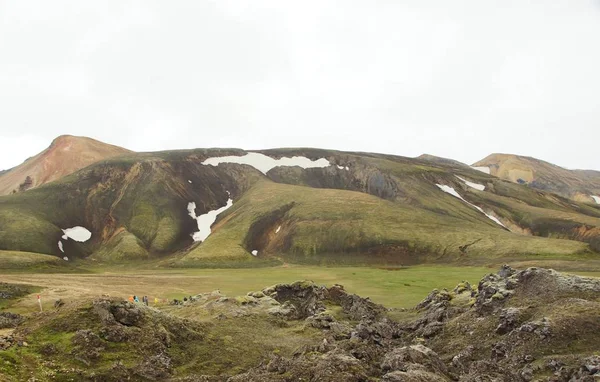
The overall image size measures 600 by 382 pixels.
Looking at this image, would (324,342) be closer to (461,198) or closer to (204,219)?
(204,219)

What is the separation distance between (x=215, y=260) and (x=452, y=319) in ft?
312

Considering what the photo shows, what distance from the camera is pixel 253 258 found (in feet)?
419

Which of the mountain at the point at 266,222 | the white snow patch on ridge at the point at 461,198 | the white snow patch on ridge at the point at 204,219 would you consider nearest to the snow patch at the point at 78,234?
the mountain at the point at 266,222

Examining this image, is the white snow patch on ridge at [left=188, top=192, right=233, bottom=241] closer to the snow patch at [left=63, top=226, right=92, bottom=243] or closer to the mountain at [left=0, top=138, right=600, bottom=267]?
the mountain at [left=0, top=138, right=600, bottom=267]

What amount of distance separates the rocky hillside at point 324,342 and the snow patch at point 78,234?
12188 centimetres

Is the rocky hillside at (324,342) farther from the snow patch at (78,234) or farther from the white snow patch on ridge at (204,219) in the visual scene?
the snow patch at (78,234)

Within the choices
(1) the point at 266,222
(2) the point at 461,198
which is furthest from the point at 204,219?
(2) the point at 461,198

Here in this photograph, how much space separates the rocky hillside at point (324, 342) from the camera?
22578 mm

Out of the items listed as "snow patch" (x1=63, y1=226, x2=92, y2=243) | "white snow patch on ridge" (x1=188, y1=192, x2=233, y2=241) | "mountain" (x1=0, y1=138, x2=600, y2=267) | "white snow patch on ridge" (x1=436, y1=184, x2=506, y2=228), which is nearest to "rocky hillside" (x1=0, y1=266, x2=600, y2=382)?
"mountain" (x1=0, y1=138, x2=600, y2=267)

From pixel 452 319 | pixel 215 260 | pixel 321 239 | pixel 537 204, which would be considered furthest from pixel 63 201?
pixel 537 204

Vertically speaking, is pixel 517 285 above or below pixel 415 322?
above

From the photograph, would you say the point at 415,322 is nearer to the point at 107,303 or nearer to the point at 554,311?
the point at 554,311

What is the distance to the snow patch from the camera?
142 metres

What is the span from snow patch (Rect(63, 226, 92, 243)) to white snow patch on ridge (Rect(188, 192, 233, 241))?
36753 millimetres
